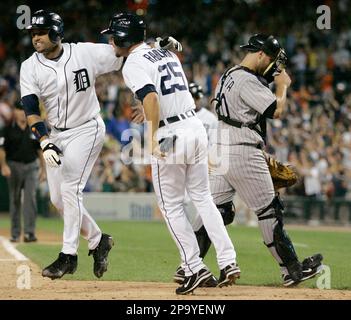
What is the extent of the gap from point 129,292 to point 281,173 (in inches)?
78.7

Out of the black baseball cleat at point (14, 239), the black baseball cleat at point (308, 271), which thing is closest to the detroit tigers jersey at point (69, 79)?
the black baseball cleat at point (308, 271)

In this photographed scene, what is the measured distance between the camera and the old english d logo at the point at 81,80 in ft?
26.7

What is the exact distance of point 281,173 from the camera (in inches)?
A: 341

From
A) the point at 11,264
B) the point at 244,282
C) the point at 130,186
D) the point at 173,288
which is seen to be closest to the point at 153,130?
the point at 173,288

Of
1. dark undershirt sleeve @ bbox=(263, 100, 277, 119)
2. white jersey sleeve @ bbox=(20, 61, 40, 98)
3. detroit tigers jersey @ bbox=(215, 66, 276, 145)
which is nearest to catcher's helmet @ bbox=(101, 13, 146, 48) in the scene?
white jersey sleeve @ bbox=(20, 61, 40, 98)

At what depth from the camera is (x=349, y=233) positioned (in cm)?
1758

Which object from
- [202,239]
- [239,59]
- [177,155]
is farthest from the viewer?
[239,59]

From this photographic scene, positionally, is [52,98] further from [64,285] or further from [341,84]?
[341,84]

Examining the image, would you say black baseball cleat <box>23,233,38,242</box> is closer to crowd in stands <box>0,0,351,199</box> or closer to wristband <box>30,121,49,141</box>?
wristband <box>30,121,49,141</box>

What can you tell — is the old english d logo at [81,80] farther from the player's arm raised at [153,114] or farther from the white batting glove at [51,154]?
the player's arm raised at [153,114]

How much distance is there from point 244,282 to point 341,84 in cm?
1710

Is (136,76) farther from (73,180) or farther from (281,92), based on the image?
(281,92)

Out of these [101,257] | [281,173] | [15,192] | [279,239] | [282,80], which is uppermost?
[282,80]

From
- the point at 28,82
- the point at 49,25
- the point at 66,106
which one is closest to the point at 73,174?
the point at 66,106
